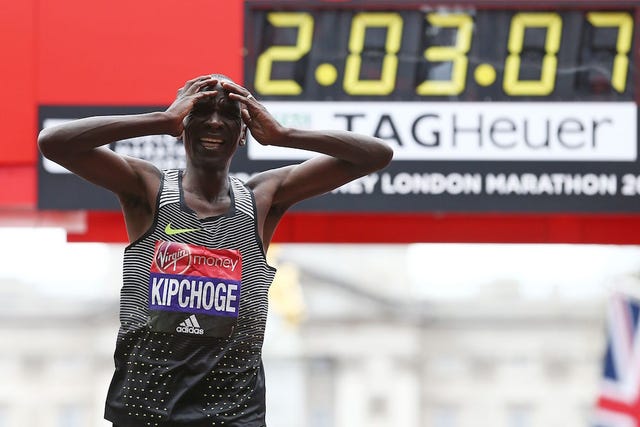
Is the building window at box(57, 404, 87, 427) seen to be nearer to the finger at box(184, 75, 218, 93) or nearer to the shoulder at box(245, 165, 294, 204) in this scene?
the shoulder at box(245, 165, 294, 204)

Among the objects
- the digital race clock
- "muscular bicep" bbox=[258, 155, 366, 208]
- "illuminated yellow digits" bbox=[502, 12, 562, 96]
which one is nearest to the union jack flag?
the digital race clock

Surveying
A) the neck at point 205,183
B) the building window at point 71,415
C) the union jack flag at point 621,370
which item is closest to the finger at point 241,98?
the neck at point 205,183

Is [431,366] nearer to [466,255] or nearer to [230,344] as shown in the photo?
[466,255]

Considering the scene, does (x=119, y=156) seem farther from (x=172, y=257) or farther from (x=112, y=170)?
(x=172, y=257)

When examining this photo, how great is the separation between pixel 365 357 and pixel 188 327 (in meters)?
25.7

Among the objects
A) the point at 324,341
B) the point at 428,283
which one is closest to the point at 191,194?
the point at 324,341

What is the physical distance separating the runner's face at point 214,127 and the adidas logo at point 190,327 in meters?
0.24

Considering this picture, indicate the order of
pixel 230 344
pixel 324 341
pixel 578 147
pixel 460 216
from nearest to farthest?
pixel 230 344, pixel 578 147, pixel 460 216, pixel 324 341

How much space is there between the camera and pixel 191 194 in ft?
6.42

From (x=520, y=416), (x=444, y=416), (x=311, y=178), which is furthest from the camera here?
(x=444, y=416)

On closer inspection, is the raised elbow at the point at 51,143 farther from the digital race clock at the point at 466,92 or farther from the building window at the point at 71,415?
the building window at the point at 71,415

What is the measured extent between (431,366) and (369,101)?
24308 mm

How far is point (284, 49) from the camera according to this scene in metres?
4.44

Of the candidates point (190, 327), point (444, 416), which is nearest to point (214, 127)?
point (190, 327)
